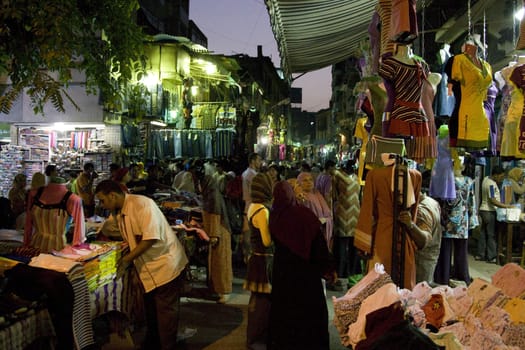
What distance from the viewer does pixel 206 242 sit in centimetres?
743

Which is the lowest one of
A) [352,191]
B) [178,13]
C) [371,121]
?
[352,191]

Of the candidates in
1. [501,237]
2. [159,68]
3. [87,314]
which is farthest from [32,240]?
[159,68]

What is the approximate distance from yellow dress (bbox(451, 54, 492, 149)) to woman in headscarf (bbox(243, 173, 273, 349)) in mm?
2294

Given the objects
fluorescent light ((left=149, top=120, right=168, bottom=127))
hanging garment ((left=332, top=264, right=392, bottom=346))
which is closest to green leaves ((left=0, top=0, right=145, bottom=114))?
hanging garment ((left=332, top=264, right=392, bottom=346))

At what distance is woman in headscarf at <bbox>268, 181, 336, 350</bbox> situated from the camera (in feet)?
15.1

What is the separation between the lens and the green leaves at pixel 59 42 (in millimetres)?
4602

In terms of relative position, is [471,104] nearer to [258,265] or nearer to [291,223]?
[291,223]

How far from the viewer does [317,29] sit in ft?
20.7

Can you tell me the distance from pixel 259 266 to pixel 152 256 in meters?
1.29

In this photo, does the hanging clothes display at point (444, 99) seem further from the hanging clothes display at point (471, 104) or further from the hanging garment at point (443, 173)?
the hanging garment at point (443, 173)

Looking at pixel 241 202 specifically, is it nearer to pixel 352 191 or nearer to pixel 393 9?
pixel 352 191

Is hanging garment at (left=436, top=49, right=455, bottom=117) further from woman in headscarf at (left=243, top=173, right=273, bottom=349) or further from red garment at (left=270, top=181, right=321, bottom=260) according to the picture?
woman in headscarf at (left=243, top=173, right=273, bottom=349)

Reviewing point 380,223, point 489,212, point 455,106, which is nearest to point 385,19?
point 455,106

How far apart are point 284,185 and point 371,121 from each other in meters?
1.33
